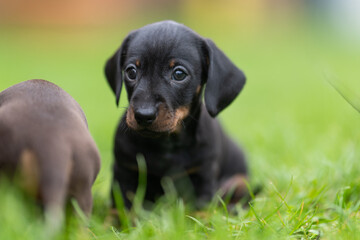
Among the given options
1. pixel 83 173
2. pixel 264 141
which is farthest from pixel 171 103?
pixel 264 141

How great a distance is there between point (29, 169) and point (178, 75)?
1723 millimetres

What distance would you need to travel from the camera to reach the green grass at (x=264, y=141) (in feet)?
9.78

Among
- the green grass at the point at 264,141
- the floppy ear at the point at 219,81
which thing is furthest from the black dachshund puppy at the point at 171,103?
the green grass at the point at 264,141

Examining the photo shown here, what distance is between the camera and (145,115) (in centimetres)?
343

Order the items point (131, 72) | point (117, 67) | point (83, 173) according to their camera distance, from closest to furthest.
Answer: point (83, 173), point (131, 72), point (117, 67)

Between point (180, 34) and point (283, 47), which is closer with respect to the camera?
point (180, 34)

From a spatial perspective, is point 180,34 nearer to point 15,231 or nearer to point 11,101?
point 11,101

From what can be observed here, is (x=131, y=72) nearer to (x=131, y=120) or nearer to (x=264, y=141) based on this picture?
(x=131, y=120)

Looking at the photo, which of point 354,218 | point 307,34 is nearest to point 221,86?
point 354,218

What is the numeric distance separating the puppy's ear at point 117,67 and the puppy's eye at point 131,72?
0.36ft

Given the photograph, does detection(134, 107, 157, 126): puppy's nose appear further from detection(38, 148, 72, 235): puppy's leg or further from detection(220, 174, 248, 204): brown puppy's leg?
detection(220, 174, 248, 204): brown puppy's leg

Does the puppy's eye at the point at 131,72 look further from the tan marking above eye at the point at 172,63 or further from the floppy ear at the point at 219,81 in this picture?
the floppy ear at the point at 219,81

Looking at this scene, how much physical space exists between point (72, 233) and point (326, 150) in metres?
3.14

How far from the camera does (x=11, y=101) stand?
99.0 inches
